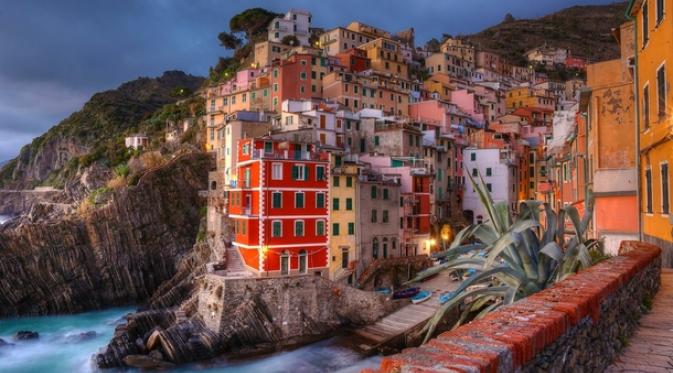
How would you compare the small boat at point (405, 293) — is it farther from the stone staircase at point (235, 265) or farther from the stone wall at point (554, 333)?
the stone wall at point (554, 333)

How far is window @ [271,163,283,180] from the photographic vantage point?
35406 millimetres

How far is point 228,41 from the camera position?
3895 inches

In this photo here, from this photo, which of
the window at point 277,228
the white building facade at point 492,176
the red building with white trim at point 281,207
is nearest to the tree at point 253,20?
the white building facade at point 492,176

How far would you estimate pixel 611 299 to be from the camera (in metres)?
6.25

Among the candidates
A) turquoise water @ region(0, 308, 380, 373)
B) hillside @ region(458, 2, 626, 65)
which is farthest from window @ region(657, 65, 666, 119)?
hillside @ region(458, 2, 626, 65)

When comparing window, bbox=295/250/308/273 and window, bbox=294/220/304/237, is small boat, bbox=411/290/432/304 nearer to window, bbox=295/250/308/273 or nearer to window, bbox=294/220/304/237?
window, bbox=295/250/308/273

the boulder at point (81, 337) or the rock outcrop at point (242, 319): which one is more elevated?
the rock outcrop at point (242, 319)

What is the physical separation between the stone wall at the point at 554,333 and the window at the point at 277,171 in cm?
2896

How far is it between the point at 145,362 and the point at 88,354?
7.62 metres

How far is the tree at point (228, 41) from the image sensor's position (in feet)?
325

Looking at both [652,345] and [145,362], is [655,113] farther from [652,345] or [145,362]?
[145,362]

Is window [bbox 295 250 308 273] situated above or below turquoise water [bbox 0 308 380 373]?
above

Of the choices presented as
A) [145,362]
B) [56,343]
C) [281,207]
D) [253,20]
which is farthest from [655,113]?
[253,20]

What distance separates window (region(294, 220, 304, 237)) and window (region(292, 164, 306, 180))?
3268 millimetres
